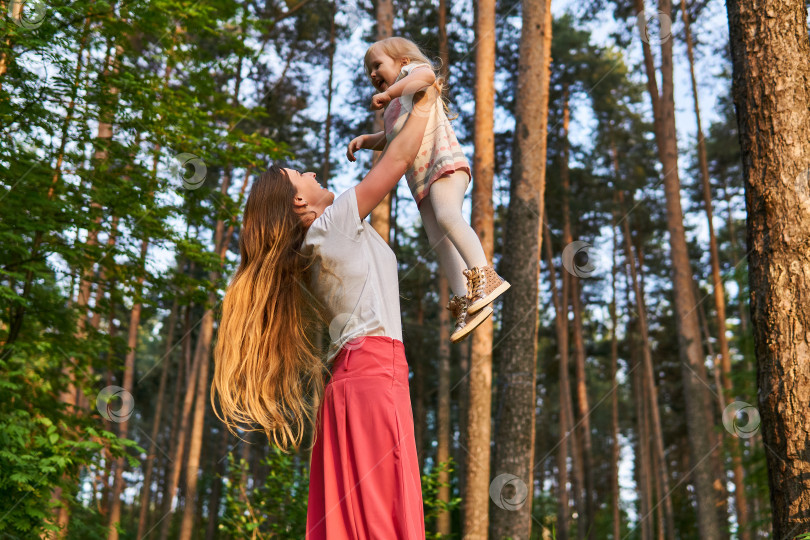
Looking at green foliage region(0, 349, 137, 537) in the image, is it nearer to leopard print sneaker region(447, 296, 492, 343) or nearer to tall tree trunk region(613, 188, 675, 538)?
leopard print sneaker region(447, 296, 492, 343)

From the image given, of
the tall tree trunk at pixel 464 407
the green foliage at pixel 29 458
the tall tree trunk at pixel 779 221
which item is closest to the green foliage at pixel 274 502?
the green foliage at pixel 29 458

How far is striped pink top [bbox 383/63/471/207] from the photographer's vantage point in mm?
2404

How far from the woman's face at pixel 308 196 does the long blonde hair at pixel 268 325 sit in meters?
0.02

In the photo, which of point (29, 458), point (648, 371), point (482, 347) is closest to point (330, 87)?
point (482, 347)

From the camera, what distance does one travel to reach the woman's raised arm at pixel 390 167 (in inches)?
82.3

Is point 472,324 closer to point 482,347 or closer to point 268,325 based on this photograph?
point 268,325

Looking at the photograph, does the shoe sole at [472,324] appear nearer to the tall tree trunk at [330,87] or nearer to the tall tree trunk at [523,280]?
the tall tree trunk at [523,280]

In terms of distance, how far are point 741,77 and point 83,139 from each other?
17.9 ft

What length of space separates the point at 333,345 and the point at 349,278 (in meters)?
0.22

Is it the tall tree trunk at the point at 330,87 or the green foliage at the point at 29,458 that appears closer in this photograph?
the green foliage at the point at 29,458

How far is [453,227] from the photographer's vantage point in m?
2.40

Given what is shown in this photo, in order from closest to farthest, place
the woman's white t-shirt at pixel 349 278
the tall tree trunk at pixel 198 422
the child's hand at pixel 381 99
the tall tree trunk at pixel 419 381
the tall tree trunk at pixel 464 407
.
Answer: the woman's white t-shirt at pixel 349 278
the child's hand at pixel 381 99
the tall tree trunk at pixel 464 407
the tall tree trunk at pixel 198 422
the tall tree trunk at pixel 419 381

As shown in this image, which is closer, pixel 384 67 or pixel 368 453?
pixel 368 453

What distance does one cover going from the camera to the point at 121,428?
63.0 feet
